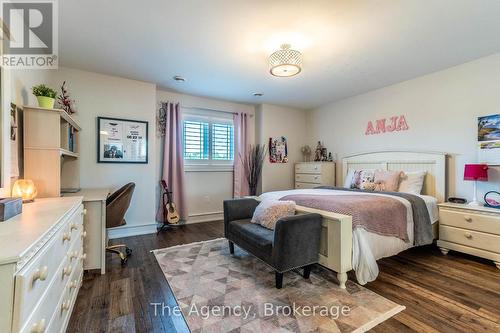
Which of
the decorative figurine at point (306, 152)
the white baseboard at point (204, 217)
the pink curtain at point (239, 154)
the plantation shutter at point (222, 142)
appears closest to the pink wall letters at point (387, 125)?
the decorative figurine at point (306, 152)

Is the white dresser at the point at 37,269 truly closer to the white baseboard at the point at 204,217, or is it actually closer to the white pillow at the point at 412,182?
the white baseboard at the point at 204,217

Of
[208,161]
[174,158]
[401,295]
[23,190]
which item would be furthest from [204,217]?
[401,295]

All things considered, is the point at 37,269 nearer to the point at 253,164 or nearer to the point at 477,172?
the point at 477,172

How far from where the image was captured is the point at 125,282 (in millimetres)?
2146

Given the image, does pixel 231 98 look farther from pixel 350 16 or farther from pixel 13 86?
pixel 13 86

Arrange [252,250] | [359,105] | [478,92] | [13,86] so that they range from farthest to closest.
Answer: [359,105], [478,92], [252,250], [13,86]

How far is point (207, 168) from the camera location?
15.0ft

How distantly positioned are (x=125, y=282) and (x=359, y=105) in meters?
4.38

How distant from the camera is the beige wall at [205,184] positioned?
4328 millimetres

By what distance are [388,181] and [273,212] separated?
1948 millimetres

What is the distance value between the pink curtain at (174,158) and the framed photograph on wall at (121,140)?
0.43 m

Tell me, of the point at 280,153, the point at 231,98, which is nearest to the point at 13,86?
the point at 231,98

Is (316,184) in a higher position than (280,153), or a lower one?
lower

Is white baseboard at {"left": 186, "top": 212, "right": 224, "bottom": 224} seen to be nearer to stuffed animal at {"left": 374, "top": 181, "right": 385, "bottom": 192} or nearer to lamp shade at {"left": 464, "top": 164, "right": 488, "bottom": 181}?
stuffed animal at {"left": 374, "top": 181, "right": 385, "bottom": 192}
